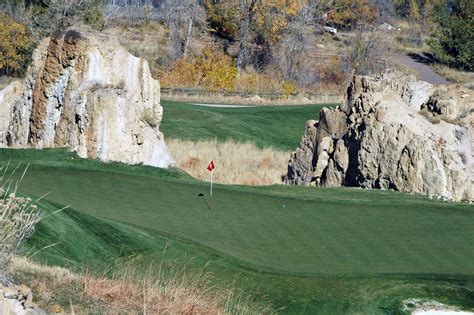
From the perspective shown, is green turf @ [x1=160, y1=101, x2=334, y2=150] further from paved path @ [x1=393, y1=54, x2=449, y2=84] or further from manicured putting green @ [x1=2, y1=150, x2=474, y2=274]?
paved path @ [x1=393, y1=54, x2=449, y2=84]

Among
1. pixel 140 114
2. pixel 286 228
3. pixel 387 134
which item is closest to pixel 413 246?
pixel 286 228

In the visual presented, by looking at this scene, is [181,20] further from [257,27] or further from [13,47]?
[13,47]

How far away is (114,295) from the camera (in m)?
9.36

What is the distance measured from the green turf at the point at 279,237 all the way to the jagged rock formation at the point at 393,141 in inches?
118

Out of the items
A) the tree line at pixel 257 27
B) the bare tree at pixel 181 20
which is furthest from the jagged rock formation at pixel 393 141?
the bare tree at pixel 181 20

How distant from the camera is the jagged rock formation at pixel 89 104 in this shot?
22422 mm

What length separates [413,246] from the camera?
14539 mm

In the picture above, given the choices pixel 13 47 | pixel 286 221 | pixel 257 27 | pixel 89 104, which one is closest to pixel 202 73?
pixel 257 27

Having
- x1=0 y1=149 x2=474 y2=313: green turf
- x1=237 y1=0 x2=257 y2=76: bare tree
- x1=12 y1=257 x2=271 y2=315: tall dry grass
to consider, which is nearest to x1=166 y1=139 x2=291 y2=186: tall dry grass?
Answer: x1=0 y1=149 x2=474 y2=313: green turf

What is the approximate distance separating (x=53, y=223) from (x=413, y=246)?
16.7 feet

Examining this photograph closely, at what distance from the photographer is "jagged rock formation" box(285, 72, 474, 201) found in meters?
22.1

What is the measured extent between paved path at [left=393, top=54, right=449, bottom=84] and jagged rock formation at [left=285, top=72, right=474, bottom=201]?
40.8m

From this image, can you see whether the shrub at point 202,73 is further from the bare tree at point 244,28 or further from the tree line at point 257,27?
the tree line at point 257,27

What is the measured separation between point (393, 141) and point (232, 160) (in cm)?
976
